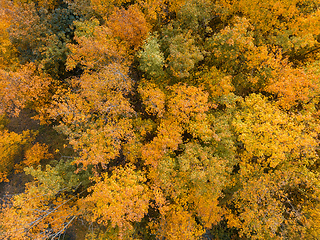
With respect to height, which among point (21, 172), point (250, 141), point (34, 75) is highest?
point (34, 75)

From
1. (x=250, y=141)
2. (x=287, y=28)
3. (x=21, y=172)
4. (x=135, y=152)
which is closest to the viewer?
(x=250, y=141)

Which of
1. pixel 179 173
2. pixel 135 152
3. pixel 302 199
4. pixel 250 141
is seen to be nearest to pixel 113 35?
pixel 135 152

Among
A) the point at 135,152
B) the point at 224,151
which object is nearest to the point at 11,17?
the point at 135,152

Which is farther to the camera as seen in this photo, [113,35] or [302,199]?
[113,35]

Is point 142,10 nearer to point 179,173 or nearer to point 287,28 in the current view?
point 287,28

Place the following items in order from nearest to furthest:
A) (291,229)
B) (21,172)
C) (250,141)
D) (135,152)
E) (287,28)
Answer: (250,141) < (291,229) < (135,152) < (287,28) < (21,172)

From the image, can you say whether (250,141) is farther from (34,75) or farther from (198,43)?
(34,75)

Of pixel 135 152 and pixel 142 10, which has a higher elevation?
pixel 142 10
